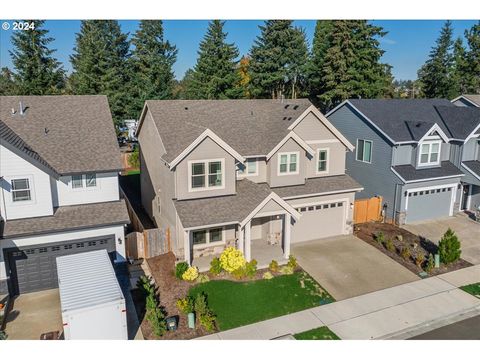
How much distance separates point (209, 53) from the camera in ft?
163

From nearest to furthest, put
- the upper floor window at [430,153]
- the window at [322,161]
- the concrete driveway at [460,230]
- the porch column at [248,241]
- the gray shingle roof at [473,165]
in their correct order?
the porch column at [248,241], the concrete driveway at [460,230], the window at [322,161], the upper floor window at [430,153], the gray shingle roof at [473,165]

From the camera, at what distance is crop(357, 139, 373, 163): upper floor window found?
87.9ft

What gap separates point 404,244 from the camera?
72.1 ft

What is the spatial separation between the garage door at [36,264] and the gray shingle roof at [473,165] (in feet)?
82.0

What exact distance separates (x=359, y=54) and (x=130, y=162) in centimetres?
2988

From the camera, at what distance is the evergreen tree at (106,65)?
44.7 meters

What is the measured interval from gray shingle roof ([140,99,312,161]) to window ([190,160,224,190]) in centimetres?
121

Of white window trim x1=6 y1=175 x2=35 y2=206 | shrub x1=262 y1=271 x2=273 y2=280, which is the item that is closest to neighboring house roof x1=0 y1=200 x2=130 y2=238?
white window trim x1=6 y1=175 x2=35 y2=206

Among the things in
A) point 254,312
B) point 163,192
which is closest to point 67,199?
point 163,192

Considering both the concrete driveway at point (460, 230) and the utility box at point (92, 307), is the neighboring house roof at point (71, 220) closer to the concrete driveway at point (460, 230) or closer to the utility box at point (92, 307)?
the utility box at point (92, 307)

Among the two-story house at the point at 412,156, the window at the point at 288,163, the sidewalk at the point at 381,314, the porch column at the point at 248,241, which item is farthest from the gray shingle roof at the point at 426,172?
the porch column at the point at 248,241

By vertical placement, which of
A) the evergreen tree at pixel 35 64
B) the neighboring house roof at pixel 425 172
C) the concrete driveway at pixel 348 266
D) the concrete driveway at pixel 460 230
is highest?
the evergreen tree at pixel 35 64

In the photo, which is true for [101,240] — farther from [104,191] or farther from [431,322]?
[431,322]

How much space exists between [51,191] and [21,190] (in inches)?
45.7
